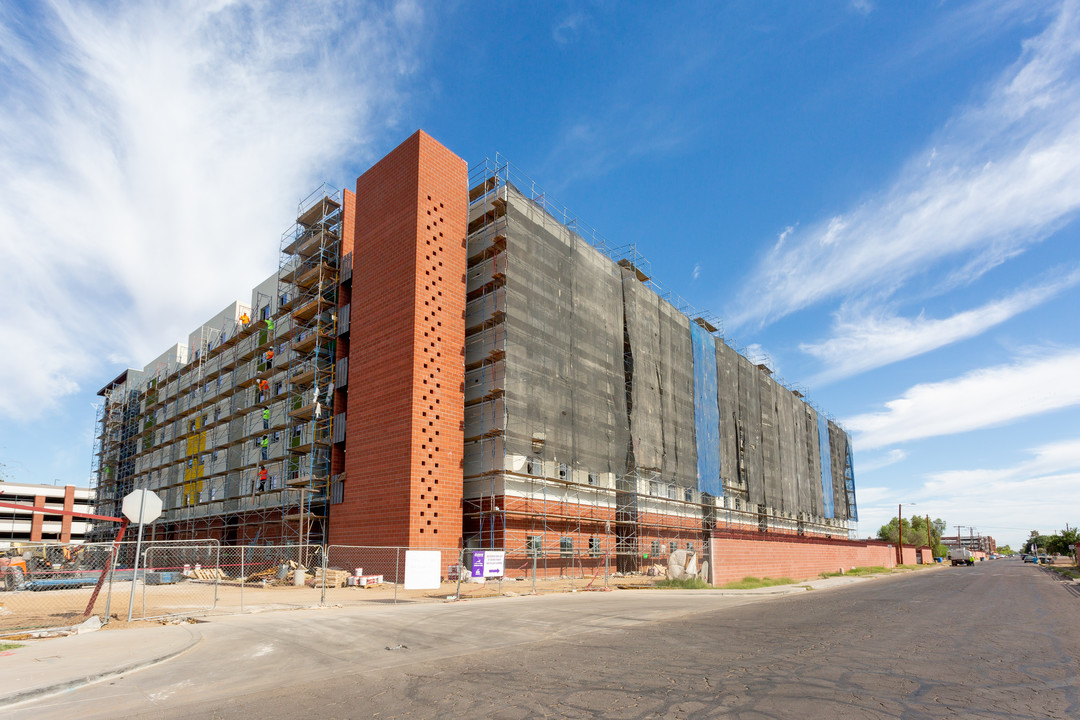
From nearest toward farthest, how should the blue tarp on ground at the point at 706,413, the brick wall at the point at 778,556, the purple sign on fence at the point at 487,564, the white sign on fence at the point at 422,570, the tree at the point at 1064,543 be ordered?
the purple sign on fence at the point at 487,564, the white sign on fence at the point at 422,570, the brick wall at the point at 778,556, the blue tarp on ground at the point at 706,413, the tree at the point at 1064,543

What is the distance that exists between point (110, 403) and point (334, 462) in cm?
5812

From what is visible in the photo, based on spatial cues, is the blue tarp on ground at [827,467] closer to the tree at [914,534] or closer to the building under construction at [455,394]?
the building under construction at [455,394]

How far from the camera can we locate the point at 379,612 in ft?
59.6

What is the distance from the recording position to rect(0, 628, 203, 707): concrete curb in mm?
7656

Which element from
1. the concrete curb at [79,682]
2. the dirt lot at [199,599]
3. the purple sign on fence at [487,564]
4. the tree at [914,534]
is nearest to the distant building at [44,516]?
the dirt lot at [199,599]

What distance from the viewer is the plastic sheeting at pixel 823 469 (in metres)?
80.3

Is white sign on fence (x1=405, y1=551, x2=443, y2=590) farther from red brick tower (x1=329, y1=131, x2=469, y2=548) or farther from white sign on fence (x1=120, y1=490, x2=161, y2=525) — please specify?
white sign on fence (x1=120, y1=490, x2=161, y2=525)

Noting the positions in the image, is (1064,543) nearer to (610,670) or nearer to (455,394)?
(455,394)

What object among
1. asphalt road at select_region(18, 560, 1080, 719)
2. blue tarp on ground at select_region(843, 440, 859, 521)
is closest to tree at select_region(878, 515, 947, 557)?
blue tarp on ground at select_region(843, 440, 859, 521)

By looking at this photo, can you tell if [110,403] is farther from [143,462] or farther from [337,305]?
[337,305]

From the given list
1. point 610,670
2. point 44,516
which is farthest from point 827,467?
point 44,516

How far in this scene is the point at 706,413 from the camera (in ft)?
174

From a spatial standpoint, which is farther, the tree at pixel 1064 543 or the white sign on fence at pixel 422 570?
the tree at pixel 1064 543

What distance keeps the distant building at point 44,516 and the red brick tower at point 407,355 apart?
213 feet
